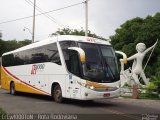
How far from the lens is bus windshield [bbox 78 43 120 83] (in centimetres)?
1847

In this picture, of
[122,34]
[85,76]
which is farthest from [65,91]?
[122,34]

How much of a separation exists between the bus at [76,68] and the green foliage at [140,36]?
19.6m

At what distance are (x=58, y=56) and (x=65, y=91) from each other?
6.50 ft

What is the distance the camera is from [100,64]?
18750 mm

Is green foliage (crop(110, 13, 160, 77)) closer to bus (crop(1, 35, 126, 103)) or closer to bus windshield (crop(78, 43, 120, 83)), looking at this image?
bus (crop(1, 35, 126, 103))

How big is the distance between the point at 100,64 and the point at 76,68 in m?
1.22

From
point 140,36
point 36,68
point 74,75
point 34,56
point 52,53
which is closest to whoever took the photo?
point 74,75

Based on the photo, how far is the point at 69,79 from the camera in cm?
1941

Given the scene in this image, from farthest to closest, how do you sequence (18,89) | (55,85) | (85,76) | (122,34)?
(122,34), (18,89), (55,85), (85,76)

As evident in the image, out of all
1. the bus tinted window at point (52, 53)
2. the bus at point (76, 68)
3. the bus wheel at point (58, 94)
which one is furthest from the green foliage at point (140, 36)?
the bus wheel at point (58, 94)

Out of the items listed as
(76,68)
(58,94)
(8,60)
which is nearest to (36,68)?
(58,94)

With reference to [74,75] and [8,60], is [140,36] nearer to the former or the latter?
[8,60]

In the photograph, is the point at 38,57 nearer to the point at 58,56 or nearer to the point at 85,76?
the point at 58,56

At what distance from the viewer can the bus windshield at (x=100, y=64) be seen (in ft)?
60.6
